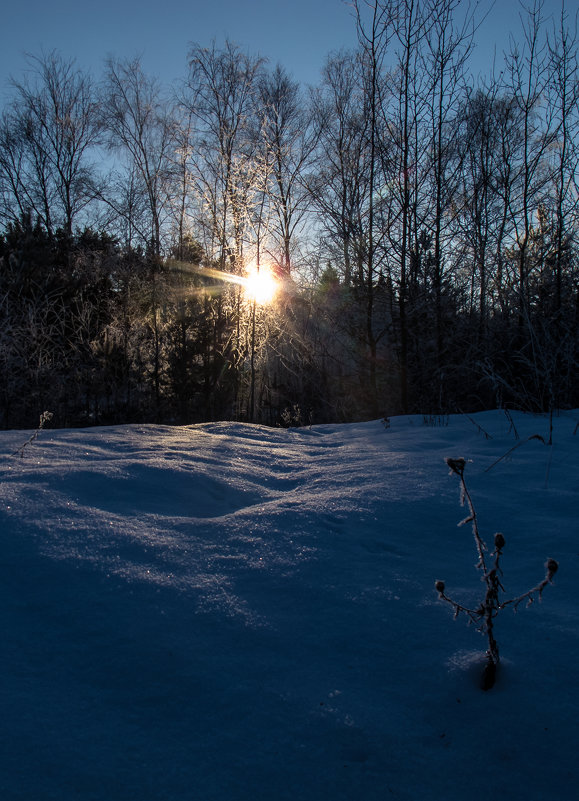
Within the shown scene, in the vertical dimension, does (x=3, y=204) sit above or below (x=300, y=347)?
above

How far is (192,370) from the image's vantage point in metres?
10.3

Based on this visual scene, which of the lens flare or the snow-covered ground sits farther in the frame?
the lens flare

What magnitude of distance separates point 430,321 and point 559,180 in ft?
8.73

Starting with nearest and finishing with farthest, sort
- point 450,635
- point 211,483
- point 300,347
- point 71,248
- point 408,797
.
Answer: point 408,797
point 450,635
point 211,483
point 300,347
point 71,248

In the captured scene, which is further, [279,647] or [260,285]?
[260,285]

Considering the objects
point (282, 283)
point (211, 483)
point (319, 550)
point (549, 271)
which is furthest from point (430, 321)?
point (319, 550)

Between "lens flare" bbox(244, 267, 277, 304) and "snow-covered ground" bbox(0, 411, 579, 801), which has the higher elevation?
"lens flare" bbox(244, 267, 277, 304)

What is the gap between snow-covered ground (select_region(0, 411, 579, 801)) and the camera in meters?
0.75

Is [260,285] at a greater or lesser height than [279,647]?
greater

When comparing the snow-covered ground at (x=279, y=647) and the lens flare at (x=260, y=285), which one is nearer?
the snow-covered ground at (x=279, y=647)

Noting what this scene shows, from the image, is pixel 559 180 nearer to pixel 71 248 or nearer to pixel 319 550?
pixel 319 550

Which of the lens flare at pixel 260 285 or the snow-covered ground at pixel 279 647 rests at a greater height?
the lens flare at pixel 260 285

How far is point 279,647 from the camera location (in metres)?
1.05

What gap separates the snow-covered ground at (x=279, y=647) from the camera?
29.7 inches
